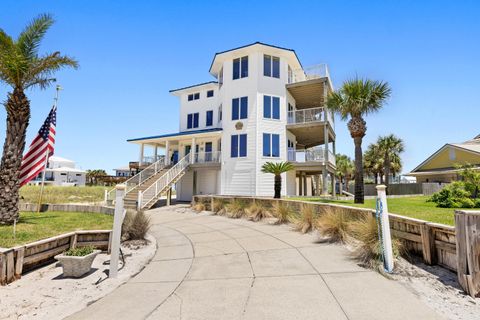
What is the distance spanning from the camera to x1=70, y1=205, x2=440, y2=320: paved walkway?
3625 mm

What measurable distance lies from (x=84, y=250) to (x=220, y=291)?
349 cm

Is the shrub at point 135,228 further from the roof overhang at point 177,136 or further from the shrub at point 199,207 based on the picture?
the roof overhang at point 177,136

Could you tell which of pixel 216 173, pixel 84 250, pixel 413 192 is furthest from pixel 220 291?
pixel 413 192

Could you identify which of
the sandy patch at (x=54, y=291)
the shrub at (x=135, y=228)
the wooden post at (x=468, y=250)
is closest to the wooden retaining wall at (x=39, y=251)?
the sandy patch at (x=54, y=291)

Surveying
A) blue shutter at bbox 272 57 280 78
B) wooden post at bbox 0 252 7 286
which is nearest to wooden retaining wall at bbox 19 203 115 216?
wooden post at bbox 0 252 7 286

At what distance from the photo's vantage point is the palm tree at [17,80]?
9516 mm

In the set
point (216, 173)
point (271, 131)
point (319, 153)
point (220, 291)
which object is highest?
point (271, 131)

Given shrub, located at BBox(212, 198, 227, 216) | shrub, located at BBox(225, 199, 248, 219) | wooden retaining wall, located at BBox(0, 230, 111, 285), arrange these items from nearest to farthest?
wooden retaining wall, located at BBox(0, 230, 111, 285) → shrub, located at BBox(225, 199, 248, 219) → shrub, located at BBox(212, 198, 227, 216)

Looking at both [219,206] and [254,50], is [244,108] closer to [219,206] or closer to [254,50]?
[254,50]

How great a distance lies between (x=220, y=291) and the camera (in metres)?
4.41

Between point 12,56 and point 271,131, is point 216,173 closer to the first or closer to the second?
point 271,131

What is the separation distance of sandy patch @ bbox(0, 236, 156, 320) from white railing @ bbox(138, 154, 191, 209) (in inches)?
471

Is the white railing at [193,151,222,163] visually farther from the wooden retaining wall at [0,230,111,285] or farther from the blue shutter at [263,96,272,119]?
the wooden retaining wall at [0,230,111,285]

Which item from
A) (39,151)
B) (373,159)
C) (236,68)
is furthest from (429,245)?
(373,159)
